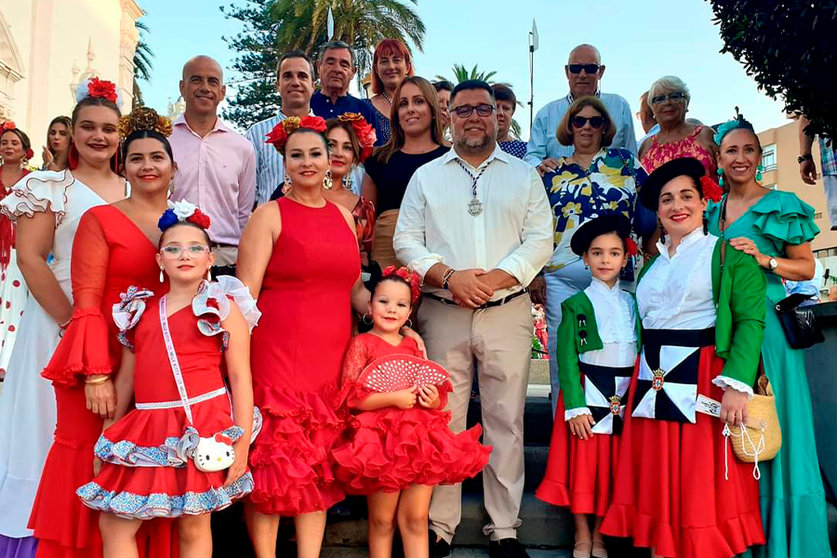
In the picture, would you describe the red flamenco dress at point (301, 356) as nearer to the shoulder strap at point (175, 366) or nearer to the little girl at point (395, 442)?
the little girl at point (395, 442)

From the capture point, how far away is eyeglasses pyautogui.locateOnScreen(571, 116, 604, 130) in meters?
4.83

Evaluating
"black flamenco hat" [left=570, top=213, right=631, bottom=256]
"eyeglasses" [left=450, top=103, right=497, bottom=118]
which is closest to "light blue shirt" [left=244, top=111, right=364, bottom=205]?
"eyeglasses" [left=450, top=103, right=497, bottom=118]

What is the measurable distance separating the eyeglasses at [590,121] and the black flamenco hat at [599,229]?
0.85m

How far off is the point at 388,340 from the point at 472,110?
1.65m

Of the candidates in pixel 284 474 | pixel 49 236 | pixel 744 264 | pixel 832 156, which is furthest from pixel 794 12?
pixel 49 236

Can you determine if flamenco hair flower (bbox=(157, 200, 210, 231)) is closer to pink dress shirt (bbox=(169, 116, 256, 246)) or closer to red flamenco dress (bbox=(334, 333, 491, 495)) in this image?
red flamenco dress (bbox=(334, 333, 491, 495))

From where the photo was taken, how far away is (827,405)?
4.65 metres

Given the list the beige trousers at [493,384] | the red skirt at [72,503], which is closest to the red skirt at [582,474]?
the beige trousers at [493,384]

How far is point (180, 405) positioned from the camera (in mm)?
Answer: 3016

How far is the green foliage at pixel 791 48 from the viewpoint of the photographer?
346 cm

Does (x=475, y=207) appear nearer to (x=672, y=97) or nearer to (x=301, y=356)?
(x=301, y=356)

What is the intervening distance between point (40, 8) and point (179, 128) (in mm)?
23826

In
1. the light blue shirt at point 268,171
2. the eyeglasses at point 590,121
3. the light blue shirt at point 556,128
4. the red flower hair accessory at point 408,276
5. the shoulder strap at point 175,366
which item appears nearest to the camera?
the shoulder strap at point 175,366

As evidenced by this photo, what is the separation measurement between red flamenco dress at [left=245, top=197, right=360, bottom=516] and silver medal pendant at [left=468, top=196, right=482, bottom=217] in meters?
0.88
